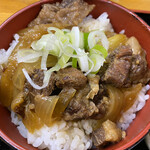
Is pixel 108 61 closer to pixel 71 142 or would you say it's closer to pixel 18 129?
pixel 71 142

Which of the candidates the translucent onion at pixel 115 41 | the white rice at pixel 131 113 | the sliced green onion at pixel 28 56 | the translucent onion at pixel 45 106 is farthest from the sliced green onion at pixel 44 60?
the white rice at pixel 131 113

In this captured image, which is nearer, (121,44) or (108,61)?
(108,61)

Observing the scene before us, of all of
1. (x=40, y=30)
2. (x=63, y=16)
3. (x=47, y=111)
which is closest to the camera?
(x=47, y=111)

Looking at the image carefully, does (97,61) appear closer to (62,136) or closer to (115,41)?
(115,41)

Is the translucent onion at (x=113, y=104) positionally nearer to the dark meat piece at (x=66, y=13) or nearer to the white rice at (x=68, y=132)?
the white rice at (x=68, y=132)

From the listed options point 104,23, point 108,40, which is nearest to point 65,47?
point 108,40

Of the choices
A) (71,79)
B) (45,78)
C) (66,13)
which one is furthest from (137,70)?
(66,13)
